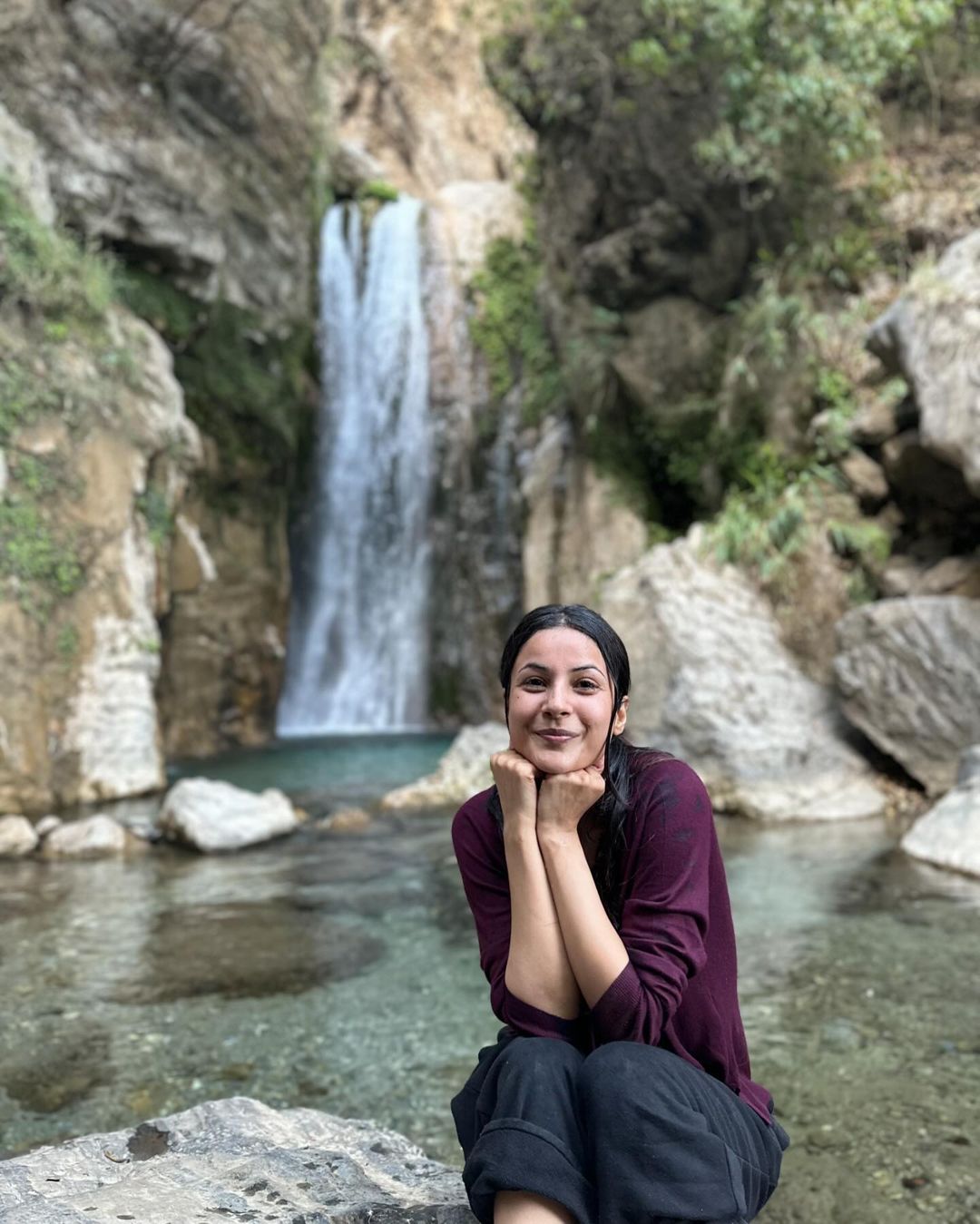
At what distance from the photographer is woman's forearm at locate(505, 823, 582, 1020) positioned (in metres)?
1.82

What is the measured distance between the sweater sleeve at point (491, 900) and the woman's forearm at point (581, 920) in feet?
0.41

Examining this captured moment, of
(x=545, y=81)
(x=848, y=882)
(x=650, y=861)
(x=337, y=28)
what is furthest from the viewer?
(x=337, y=28)

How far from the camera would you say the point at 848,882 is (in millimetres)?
6109

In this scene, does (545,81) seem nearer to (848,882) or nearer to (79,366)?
(79,366)

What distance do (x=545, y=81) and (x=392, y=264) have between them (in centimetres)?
628

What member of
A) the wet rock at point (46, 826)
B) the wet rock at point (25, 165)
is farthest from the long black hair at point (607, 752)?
the wet rock at point (25, 165)

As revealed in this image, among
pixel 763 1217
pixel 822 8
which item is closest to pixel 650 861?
pixel 763 1217

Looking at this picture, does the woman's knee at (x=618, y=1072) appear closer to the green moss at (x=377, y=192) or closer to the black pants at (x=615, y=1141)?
the black pants at (x=615, y=1141)

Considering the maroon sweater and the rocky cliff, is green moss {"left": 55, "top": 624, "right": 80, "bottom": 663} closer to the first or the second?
the rocky cliff

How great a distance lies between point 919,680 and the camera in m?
8.01

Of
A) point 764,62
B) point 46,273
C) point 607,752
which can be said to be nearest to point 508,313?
point 764,62

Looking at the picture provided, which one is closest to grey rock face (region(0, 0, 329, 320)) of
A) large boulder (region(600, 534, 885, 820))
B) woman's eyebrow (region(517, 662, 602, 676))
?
large boulder (region(600, 534, 885, 820))

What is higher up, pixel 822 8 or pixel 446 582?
pixel 822 8

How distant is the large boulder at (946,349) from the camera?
8031mm
